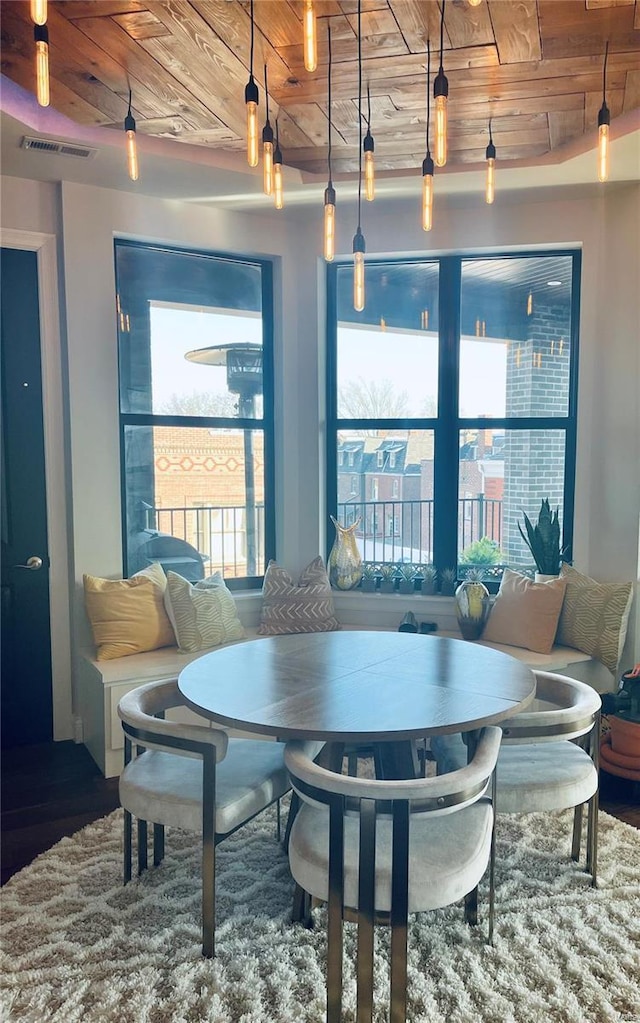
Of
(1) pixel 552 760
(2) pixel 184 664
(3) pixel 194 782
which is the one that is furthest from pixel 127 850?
(1) pixel 552 760

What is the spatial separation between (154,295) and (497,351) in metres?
2.06

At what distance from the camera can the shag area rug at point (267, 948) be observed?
1.81m

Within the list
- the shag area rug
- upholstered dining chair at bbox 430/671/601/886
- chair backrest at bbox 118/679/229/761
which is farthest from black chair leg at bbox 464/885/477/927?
chair backrest at bbox 118/679/229/761

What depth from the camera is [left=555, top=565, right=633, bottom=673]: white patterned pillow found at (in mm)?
3488

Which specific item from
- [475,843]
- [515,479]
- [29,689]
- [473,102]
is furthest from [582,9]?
[29,689]

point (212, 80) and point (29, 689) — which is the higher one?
point (212, 80)

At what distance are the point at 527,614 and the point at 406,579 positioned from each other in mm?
839

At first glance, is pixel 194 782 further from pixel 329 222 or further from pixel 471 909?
pixel 329 222

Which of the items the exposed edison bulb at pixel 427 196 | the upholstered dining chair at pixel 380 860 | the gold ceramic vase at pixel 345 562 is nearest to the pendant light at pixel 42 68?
the exposed edison bulb at pixel 427 196

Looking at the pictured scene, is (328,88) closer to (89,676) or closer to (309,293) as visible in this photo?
(309,293)

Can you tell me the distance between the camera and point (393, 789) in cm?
167

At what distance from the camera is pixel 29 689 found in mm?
3629

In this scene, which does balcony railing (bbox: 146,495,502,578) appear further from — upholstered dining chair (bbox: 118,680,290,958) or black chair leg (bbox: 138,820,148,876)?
black chair leg (bbox: 138,820,148,876)

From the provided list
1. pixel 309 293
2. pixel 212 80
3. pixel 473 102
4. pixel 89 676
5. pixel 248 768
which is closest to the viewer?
pixel 248 768
